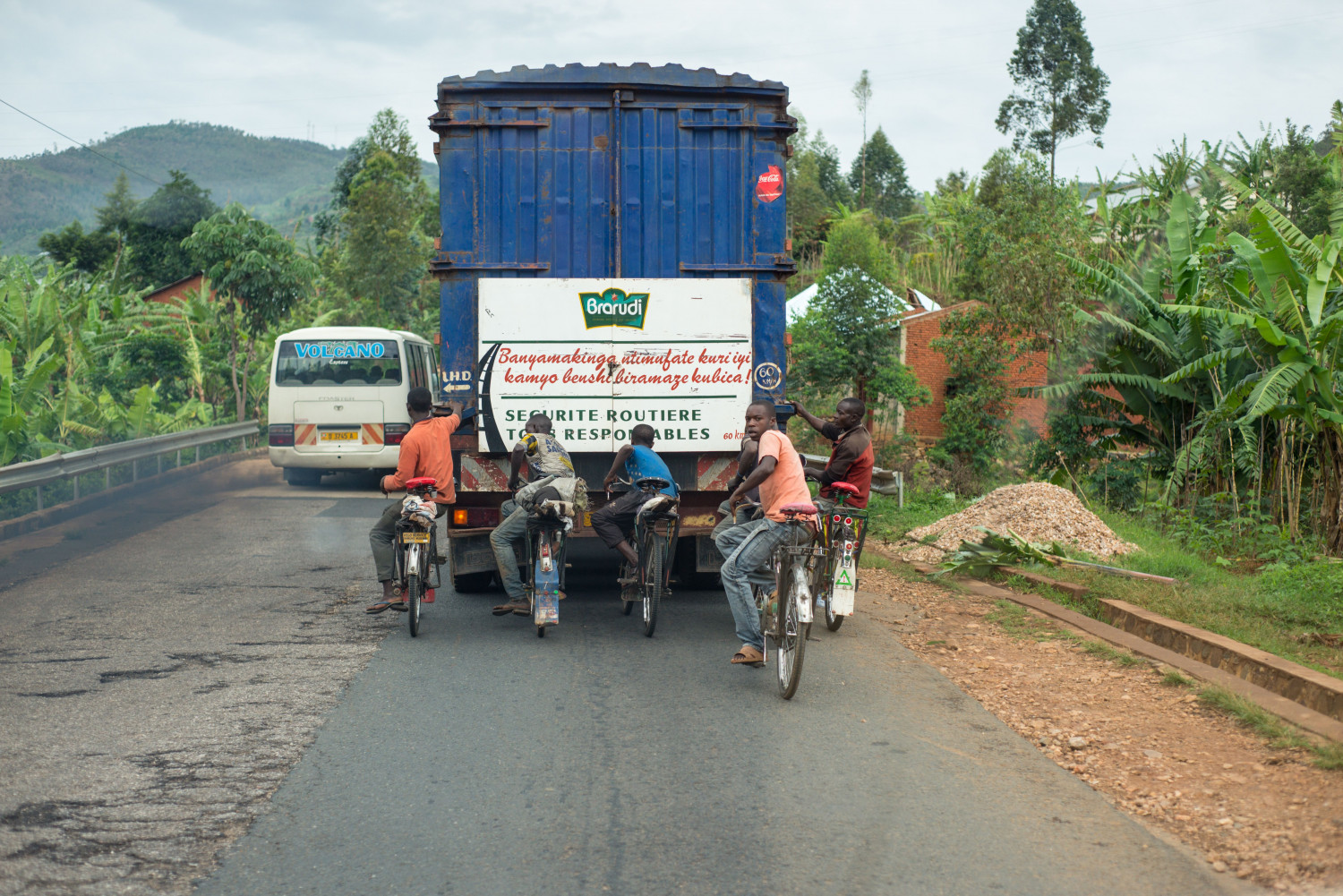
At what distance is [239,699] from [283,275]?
19.2 m

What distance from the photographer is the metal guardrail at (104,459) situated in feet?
41.0

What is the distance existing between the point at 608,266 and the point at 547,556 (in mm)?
2345

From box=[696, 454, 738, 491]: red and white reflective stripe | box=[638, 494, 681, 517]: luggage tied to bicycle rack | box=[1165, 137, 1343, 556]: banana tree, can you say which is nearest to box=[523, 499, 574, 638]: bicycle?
box=[638, 494, 681, 517]: luggage tied to bicycle rack

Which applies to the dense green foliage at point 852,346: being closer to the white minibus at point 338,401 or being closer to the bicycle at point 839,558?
the white minibus at point 338,401

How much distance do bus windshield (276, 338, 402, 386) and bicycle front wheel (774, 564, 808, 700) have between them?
11.4 m

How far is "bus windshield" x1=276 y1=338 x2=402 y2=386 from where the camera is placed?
1694 cm

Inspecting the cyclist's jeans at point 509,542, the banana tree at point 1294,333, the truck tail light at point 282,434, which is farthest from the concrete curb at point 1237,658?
the truck tail light at point 282,434

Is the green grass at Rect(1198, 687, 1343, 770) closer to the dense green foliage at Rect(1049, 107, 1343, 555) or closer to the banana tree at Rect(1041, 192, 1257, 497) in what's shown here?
the dense green foliage at Rect(1049, 107, 1343, 555)

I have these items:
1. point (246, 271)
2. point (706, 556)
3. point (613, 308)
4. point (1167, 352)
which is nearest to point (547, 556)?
point (706, 556)

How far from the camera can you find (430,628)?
8336mm

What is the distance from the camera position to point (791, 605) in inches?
258

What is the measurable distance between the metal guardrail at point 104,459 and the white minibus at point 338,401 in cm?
174

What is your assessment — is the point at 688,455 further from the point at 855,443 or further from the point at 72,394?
the point at 72,394

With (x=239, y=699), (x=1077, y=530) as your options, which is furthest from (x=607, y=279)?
(x=1077, y=530)
